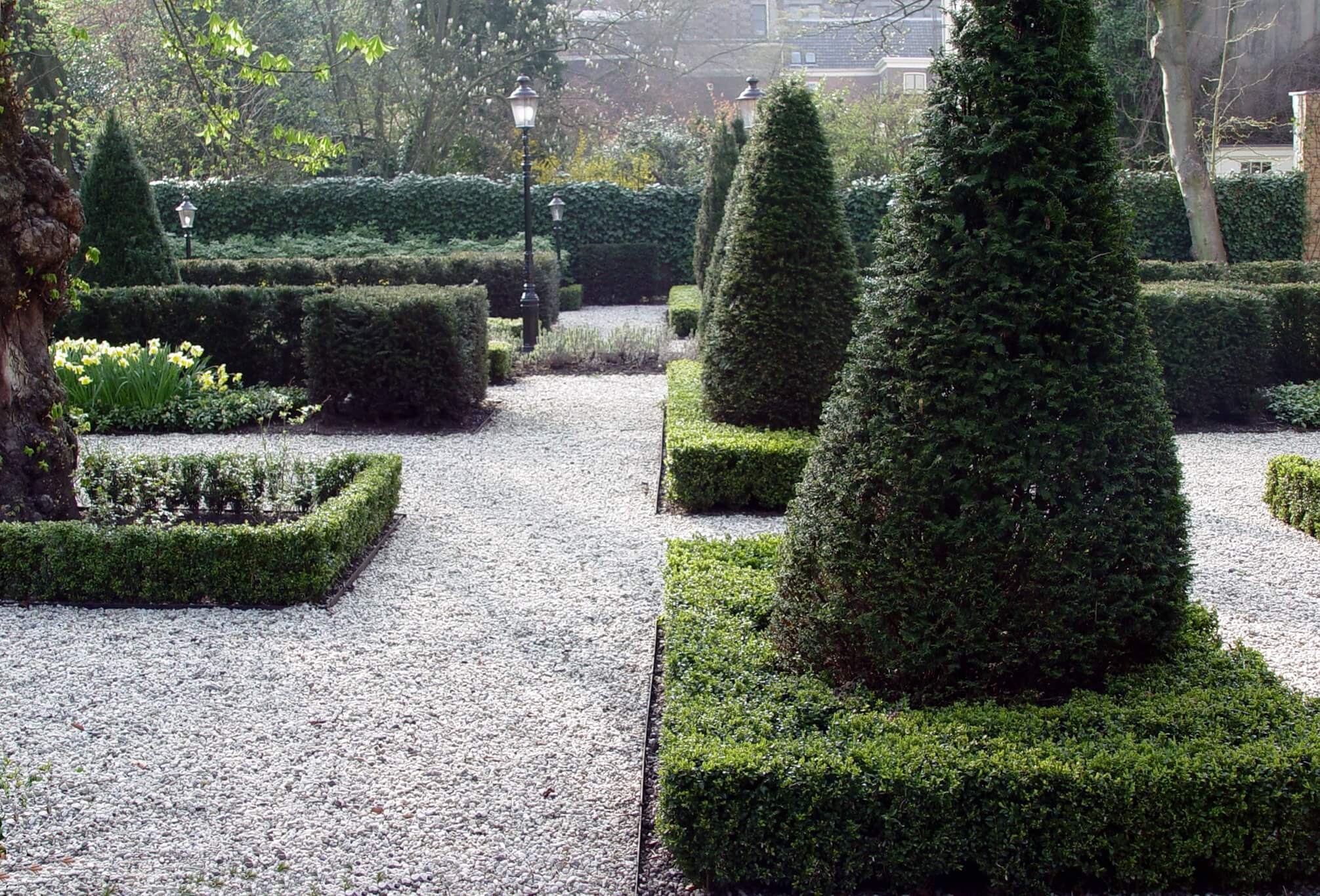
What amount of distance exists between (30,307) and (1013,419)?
512 centimetres

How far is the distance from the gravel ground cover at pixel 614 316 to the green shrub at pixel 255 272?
360cm

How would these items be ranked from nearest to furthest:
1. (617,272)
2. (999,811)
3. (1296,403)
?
(999,811) → (1296,403) → (617,272)

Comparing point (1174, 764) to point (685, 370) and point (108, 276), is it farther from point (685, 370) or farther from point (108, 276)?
point (108, 276)

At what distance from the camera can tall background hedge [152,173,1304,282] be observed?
2094cm

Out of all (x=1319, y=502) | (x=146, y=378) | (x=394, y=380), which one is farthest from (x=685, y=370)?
(x=1319, y=502)

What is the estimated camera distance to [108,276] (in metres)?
11.8

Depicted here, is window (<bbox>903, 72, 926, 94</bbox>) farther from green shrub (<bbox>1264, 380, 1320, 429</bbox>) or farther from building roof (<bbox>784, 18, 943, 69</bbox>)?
green shrub (<bbox>1264, 380, 1320, 429</bbox>)

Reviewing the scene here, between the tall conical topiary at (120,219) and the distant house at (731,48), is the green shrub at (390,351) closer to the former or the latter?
the tall conical topiary at (120,219)

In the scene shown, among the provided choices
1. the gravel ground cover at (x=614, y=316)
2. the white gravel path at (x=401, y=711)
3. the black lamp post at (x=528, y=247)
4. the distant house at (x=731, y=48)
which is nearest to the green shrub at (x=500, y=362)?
the black lamp post at (x=528, y=247)

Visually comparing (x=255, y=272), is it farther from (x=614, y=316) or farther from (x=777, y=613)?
(x=777, y=613)

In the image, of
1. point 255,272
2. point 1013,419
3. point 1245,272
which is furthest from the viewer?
point 255,272

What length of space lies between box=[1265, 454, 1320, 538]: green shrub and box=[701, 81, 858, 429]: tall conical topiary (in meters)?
2.67

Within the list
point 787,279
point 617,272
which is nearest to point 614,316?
point 617,272

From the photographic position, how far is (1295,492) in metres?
6.36
